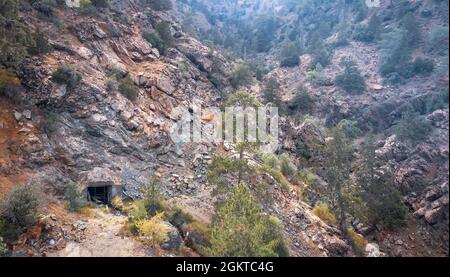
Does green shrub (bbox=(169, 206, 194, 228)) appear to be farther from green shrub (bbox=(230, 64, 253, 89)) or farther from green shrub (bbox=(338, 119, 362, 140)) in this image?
green shrub (bbox=(338, 119, 362, 140))

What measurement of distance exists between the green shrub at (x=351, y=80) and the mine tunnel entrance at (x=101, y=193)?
34.0 meters

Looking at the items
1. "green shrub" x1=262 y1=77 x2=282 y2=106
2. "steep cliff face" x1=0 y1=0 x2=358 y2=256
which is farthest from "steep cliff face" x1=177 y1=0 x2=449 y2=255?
"steep cliff face" x1=0 y1=0 x2=358 y2=256

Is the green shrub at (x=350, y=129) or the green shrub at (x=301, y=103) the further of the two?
the green shrub at (x=301, y=103)

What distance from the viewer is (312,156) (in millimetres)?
29141

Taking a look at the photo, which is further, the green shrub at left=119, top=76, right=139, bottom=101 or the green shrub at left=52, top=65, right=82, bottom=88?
the green shrub at left=119, top=76, right=139, bottom=101

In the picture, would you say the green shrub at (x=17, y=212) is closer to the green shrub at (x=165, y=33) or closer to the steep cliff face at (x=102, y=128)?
the steep cliff face at (x=102, y=128)

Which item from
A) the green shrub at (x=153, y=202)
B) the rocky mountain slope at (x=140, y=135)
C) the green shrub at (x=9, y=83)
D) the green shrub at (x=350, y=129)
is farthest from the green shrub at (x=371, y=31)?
the green shrub at (x=9, y=83)

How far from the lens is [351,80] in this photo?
142 ft

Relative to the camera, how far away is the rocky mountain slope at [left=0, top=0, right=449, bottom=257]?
17250 mm

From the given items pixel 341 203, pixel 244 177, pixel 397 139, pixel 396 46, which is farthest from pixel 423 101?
pixel 244 177

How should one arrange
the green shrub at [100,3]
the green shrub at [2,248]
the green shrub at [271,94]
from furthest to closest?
the green shrub at [271,94]
the green shrub at [100,3]
the green shrub at [2,248]

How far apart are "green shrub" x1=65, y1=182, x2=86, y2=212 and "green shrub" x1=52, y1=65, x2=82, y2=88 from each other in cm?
742

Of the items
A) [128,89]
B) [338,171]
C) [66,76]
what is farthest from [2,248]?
[338,171]

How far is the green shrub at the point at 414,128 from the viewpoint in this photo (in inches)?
990
